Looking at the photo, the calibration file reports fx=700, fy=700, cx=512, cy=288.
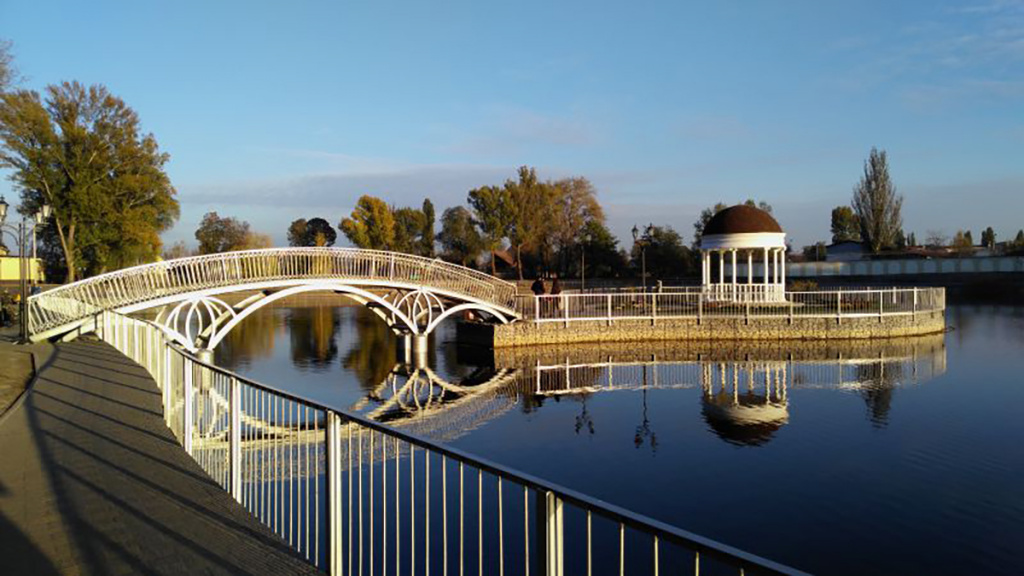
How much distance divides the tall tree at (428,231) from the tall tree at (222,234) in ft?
91.6

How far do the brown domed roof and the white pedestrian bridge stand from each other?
10.9m

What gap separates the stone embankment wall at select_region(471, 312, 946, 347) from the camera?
1073 inches

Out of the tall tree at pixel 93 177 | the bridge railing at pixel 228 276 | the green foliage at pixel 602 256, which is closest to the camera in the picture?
the bridge railing at pixel 228 276

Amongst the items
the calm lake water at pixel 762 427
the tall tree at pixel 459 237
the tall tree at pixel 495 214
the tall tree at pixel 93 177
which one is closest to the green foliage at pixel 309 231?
the tall tree at pixel 459 237

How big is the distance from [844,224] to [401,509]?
102 m

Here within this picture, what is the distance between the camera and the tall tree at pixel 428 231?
80.9 m

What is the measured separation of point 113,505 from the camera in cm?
525

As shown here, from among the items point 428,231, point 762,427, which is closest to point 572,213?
point 428,231

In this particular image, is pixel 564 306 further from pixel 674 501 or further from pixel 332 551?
pixel 332 551

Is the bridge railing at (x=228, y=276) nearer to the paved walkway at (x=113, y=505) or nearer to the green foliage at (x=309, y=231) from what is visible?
the paved walkway at (x=113, y=505)

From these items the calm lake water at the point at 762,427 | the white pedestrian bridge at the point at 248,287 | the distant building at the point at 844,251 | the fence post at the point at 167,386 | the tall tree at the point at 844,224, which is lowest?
the calm lake water at the point at 762,427

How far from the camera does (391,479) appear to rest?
10.6 m

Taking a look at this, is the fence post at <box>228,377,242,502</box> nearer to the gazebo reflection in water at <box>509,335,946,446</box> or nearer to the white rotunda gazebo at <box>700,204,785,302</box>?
the gazebo reflection in water at <box>509,335,946,446</box>

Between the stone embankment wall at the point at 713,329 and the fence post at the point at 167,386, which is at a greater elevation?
the fence post at the point at 167,386
